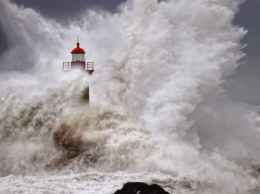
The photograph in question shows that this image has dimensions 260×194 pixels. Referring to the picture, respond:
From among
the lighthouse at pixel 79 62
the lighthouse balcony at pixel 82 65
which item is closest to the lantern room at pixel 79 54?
the lighthouse at pixel 79 62

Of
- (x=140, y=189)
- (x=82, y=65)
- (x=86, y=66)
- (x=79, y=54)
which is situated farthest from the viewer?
(x=86, y=66)

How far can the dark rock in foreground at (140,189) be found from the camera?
16688 millimetres

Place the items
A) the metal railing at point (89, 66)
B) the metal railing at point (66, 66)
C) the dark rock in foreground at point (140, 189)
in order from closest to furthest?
the dark rock in foreground at point (140, 189) → the metal railing at point (89, 66) → the metal railing at point (66, 66)

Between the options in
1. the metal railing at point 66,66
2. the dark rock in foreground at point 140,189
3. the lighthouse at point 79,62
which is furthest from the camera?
the metal railing at point 66,66

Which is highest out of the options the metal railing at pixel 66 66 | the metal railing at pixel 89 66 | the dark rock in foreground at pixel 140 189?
the metal railing at pixel 66 66

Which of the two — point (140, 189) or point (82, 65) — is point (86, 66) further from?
point (140, 189)

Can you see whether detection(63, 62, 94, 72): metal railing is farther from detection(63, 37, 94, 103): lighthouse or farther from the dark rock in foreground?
the dark rock in foreground

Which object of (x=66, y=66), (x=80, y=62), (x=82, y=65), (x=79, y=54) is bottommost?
(x=82, y=65)

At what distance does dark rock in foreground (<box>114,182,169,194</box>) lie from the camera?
16.7 meters

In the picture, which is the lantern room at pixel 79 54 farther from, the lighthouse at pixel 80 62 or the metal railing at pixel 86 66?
the metal railing at pixel 86 66

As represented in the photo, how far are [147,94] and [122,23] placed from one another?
4.07 meters

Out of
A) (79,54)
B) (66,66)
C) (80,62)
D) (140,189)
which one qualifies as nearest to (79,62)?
(80,62)

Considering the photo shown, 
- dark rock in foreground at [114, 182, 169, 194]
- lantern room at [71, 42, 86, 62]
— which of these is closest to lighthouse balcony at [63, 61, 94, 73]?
lantern room at [71, 42, 86, 62]

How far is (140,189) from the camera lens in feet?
55.1
